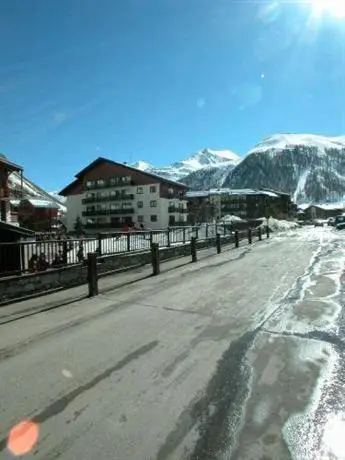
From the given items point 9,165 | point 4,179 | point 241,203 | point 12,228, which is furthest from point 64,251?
point 241,203

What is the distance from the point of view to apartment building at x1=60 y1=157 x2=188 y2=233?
284 feet

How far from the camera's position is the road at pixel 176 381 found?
12.9ft

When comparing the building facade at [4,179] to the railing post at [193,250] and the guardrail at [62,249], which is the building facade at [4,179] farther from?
the railing post at [193,250]

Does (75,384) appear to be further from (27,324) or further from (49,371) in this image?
(27,324)

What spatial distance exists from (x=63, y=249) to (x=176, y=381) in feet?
30.3

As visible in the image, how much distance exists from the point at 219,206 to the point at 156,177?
157 feet

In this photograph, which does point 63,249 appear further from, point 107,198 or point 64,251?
point 107,198

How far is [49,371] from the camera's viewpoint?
5750mm

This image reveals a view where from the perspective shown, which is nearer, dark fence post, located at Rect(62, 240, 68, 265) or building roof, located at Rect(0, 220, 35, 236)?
dark fence post, located at Rect(62, 240, 68, 265)

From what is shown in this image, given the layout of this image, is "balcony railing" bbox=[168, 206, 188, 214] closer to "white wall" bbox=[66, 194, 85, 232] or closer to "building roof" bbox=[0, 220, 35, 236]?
"white wall" bbox=[66, 194, 85, 232]

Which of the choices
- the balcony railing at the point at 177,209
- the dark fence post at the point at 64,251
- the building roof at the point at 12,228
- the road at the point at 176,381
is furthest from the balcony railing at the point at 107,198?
the road at the point at 176,381

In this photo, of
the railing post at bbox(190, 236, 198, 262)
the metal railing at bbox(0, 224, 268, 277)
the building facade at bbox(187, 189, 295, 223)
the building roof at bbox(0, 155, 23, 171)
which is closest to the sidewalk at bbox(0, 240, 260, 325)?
the metal railing at bbox(0, 224, 268, 277)

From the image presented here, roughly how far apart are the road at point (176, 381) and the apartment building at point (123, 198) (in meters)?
75.7

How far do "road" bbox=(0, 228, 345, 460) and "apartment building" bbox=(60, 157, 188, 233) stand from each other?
248 ft
